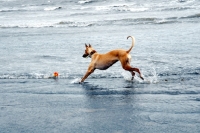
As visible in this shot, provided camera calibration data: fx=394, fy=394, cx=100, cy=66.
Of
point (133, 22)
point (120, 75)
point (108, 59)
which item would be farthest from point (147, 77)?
point (133, 22)

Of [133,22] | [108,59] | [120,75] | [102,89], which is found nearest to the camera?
[102,89]

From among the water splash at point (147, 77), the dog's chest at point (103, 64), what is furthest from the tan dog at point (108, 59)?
the water splash at point (147, 77)

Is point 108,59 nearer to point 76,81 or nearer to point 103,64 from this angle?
point 103,64

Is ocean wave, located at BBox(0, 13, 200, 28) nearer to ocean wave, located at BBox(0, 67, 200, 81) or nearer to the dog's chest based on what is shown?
ocean wave, located at BBox(0, 67, 200, 81)

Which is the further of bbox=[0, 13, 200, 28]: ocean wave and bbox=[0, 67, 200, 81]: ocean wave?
bbox=[0, 13, 200, 28]: ocean wave

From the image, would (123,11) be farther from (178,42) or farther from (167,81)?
(167,81)

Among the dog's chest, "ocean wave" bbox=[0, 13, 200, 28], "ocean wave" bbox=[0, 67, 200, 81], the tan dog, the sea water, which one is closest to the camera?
the sea water

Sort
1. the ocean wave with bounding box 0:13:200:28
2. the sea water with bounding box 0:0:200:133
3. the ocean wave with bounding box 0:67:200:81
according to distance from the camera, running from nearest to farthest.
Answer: the sea water with bounding box 0:0:200:133 → the ocean wave with bounding box 0:67:200:81 → the ocean wave with bounding box 0:13:200:28

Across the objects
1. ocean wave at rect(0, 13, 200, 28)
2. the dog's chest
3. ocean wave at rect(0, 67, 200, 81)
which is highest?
the dog's chest

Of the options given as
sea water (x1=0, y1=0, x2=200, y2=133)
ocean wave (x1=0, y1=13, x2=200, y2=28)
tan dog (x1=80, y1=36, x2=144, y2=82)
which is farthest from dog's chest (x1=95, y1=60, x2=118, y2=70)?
ocean wave (x1=0, y1=13, x2=200, y2=28)

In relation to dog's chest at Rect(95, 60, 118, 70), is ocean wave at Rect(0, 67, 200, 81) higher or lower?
lower

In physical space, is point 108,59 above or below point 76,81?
above

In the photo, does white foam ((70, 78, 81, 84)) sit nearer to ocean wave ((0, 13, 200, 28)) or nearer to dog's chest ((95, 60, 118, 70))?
dog's chest ((95, 60, 118, 70))

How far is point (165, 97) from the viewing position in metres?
7.54
